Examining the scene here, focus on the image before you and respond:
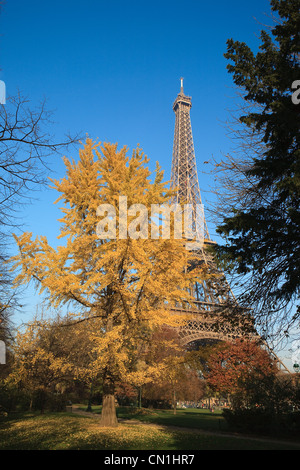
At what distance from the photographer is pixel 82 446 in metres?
6.85

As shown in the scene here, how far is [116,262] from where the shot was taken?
8.93 m

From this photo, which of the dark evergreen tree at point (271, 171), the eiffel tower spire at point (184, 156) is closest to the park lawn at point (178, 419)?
the dark evergreen tree at point (271, 171)

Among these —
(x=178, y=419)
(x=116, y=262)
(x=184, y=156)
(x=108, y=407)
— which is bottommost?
(x=178, y=419)

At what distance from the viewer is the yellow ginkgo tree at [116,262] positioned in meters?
8.41

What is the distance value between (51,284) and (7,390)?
11.5 m

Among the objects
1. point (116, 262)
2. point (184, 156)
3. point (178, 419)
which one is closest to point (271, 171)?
point (116, 262)

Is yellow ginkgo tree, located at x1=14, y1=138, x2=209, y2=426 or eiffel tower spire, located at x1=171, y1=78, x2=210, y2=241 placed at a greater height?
eiffel tower spire, located at x1=171, y1=78, x2=210, y2=241

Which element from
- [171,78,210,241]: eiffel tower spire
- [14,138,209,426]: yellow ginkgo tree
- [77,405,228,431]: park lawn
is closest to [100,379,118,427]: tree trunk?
[14,138,209,426]: yellow ginkgo tree

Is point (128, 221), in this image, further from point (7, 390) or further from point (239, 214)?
point (7, 390)

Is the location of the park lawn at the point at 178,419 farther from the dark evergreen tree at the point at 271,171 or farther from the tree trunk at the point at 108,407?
the dark evergreen tree at the point at 271,171

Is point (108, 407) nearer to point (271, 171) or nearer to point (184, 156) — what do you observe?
point (271, 171)

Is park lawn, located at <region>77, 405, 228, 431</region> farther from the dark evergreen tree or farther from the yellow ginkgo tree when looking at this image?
the dark evergreen tree

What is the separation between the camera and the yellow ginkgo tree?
8406mm
